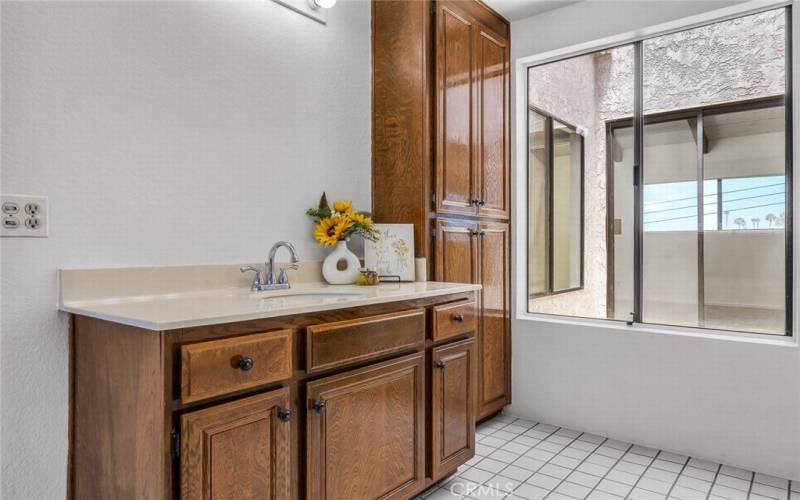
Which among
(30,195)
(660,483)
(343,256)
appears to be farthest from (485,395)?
(30,195)

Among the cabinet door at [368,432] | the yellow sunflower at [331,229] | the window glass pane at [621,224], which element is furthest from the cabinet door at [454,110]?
the cabinet door at [368,432]

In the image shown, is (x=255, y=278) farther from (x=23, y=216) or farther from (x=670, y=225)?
(x=670, y=225)

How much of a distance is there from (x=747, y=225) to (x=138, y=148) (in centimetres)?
270

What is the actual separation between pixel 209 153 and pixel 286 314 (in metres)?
0.80

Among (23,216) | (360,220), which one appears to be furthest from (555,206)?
(23,216)

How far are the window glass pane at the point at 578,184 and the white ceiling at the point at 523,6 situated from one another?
1.04ft

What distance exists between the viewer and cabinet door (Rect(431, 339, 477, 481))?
6.52ft

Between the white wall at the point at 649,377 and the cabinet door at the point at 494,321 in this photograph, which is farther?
the cabinet door at the point at 494,321

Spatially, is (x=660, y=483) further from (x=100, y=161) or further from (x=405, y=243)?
(x=100, y=161)

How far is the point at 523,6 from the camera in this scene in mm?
2830

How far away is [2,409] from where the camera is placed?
4.59 ft

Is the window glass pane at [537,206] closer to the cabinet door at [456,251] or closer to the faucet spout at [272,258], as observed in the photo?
the cabinet door at [456,251]

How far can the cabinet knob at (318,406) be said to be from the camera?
58.6 inches

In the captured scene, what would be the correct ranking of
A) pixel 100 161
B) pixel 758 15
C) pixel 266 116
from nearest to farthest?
pixel 100 161
pixel 266 116
pixel 758 15
